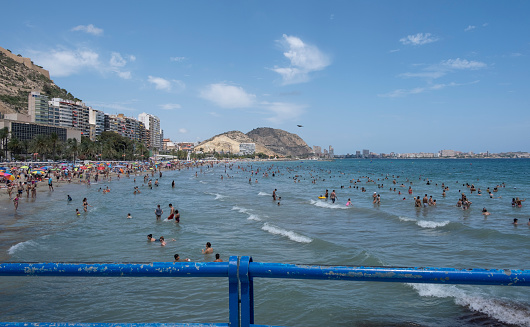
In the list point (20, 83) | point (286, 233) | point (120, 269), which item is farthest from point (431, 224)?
point (20, 83)

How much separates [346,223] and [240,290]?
65.8ft

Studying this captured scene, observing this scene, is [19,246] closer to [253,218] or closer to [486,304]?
[253,218]

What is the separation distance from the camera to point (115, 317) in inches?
300

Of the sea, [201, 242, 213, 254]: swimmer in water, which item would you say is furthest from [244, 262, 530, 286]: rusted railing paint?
[201, 242, 213, 254]: swimmer in water

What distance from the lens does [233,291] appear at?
1.99 m

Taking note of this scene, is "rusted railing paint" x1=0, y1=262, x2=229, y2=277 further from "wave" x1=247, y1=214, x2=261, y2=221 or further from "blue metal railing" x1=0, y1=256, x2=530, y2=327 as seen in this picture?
"wave" x1=247, y1=214, x2=261, y2=221

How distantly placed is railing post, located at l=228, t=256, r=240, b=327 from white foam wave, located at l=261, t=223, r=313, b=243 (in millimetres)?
13881

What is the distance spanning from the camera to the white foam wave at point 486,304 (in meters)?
7.59

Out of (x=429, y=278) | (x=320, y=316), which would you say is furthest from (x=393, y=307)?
(x=429, y=278)

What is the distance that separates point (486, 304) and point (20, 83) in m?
158

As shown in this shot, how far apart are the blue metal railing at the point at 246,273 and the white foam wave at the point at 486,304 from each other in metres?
7.34

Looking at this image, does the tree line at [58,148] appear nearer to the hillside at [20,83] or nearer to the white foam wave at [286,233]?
the hillside at [20,83]

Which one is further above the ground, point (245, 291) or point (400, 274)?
point (400, 274)

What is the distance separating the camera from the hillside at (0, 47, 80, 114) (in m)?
113
